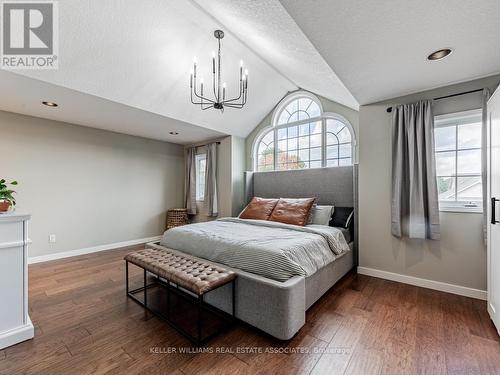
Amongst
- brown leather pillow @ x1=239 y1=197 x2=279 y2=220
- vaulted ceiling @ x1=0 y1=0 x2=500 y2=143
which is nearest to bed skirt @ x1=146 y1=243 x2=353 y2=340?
brown leather pillow @ x1=239 y1=197 x2=279 y2=220

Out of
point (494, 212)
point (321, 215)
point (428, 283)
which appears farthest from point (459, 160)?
point (321, 215)

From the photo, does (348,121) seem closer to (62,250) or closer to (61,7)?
(61,7)

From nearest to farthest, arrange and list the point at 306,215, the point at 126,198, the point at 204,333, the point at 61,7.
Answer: the point at 204,333
the point at 61,7
the point at 306,215
the point at 126,198

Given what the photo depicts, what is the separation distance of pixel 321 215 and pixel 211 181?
8.45 feet

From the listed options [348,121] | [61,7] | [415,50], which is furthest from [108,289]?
[348,121]

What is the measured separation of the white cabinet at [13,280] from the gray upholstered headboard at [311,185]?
3.41 metres

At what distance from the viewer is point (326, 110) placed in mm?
4074

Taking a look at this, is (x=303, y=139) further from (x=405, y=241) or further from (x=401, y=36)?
(x=401, y=36)

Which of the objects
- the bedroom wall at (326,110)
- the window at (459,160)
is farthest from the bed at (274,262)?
the window at (459,160)

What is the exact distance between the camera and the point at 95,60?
8.20 ft

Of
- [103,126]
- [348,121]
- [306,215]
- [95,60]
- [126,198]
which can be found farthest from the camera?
[126,198]

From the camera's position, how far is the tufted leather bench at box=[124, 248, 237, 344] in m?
1.69

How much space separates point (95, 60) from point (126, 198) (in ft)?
9.25

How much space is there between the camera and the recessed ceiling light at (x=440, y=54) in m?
Result: 1.85
